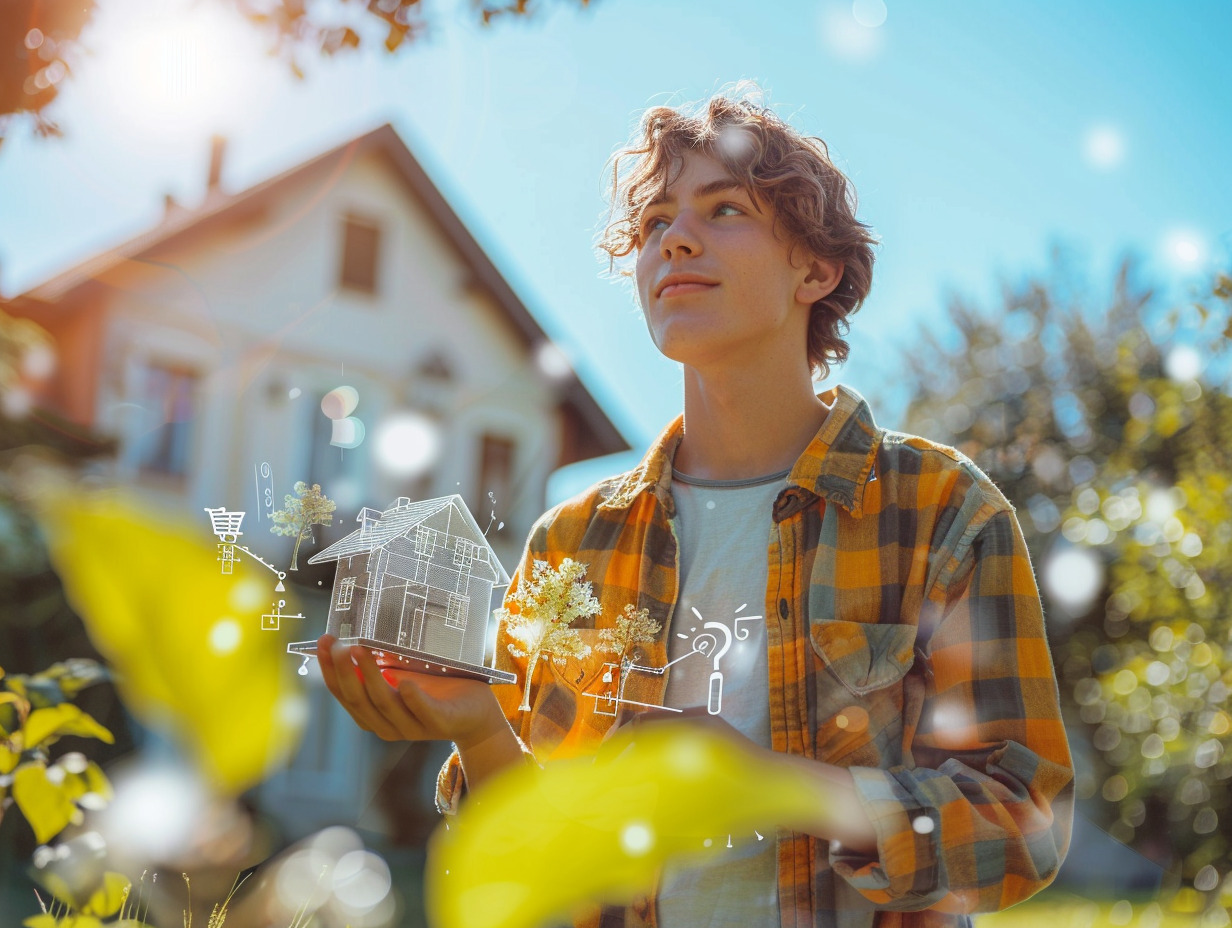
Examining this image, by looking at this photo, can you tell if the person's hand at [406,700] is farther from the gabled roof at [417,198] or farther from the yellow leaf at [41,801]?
the gabled roof at [417,198]

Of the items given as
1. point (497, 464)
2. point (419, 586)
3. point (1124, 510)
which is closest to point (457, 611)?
point (419, 586)

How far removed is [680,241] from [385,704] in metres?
0.96

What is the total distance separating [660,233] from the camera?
1.90m

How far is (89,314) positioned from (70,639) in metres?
4.48

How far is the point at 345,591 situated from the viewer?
1396 mm

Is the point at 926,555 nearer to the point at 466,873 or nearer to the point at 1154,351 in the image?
the point at 466,873

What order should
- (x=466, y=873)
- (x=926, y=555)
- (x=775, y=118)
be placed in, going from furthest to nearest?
1. (x=775, y=118)
2. (x=926, y=555)
3. (x=466, y=873)

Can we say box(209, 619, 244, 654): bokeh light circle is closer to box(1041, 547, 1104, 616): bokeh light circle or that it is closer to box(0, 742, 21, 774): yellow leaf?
box(0, 742, 21, 774): yellow leaf

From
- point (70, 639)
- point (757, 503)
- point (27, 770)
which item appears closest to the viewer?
point (27, 770)

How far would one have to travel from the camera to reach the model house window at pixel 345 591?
138 cm

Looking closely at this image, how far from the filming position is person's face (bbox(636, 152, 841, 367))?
5.81 feet

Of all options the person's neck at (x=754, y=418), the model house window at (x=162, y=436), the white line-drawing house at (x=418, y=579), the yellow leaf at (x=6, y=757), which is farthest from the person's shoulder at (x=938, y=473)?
the model house window at (x=162, y=436)

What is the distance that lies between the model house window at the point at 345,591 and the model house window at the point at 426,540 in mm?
97

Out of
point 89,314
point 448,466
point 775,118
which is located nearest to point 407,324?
point 448,466
